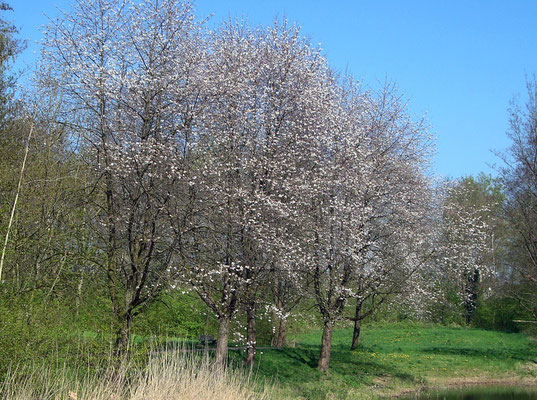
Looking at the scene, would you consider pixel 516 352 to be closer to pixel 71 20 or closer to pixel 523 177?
pixel 523 177

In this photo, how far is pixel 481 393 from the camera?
20875 mm

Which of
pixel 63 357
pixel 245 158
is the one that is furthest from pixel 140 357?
pixel 245 158

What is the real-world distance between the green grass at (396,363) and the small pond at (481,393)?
735 millimetres

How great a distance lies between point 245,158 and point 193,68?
253 centimetres

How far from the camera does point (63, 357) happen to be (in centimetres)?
1032

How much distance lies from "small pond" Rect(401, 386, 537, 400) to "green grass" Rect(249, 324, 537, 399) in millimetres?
735

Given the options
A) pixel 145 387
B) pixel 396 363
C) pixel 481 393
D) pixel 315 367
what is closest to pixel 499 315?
pixel 396 363

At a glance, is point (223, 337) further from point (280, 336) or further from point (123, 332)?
point (280, 336)

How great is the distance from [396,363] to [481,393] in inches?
141

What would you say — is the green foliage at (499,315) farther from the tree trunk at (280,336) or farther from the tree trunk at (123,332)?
the tree trunk at (123,332)

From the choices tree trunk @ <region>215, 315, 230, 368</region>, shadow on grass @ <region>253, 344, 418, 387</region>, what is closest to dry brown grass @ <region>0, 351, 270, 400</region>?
tree trunk @ <region>215, 315, 230, 368</region>

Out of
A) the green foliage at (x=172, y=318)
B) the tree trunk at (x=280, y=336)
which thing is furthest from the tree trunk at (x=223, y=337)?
the tree trunk at (x=280, y=336)

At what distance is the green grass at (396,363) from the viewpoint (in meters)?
18.2

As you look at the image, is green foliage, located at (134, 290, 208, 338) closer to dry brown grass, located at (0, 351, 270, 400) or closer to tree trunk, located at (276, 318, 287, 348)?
dry brown grass, located at (0, 351, 270, 400)
